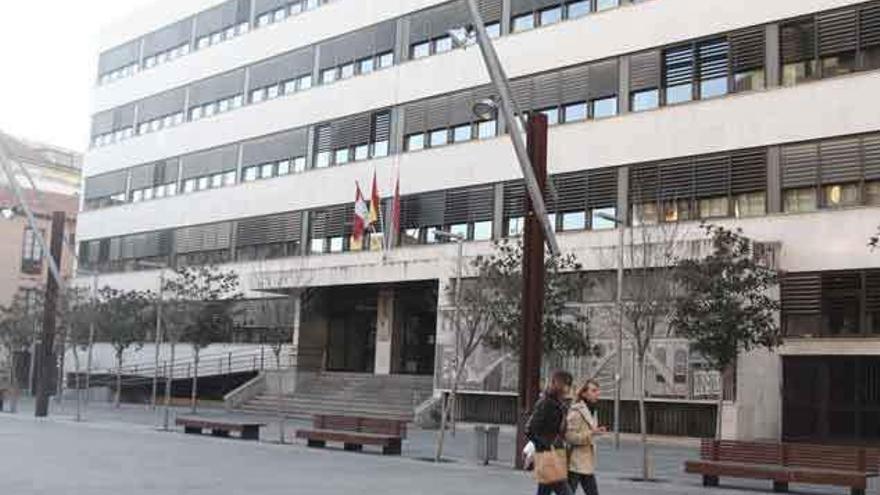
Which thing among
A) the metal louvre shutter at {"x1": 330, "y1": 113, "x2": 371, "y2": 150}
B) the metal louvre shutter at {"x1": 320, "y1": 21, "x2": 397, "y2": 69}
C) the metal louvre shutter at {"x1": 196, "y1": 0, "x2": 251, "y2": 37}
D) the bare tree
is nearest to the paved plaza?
the bare tree

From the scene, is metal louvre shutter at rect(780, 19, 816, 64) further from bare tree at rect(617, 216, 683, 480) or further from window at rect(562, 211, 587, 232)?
window at rect(562, 211, 587, 232)

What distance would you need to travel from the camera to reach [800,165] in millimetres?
28203

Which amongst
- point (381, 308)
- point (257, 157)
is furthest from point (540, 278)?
point (257, 157)

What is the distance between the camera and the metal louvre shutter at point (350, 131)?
1615 inches

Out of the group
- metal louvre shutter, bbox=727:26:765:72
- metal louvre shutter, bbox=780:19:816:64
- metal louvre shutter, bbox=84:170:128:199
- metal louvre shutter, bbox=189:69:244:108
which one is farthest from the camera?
metal louvre shutter, bbox=84:170:128:199

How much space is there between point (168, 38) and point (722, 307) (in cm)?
3986

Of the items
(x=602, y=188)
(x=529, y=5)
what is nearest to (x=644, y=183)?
(x=602, y=188)

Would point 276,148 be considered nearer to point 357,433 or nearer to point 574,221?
point 574,221

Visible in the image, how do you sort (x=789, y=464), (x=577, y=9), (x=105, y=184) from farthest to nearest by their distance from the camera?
(x=105, y=184) → (x=577, y=9) → (x=789, y=464)

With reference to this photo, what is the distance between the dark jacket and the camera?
10.4 metres

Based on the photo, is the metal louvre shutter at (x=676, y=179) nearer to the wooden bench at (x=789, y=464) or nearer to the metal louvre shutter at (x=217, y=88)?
the wooden bench at (x=789, y=464)

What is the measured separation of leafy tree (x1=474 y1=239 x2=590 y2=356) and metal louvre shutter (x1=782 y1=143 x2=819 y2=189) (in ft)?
20.3

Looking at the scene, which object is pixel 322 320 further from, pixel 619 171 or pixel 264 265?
pixel 619 171

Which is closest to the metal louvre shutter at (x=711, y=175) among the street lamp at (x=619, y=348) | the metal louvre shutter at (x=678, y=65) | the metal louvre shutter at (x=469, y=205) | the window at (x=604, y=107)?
the metal louvre shutter at (x=678, y=65)
